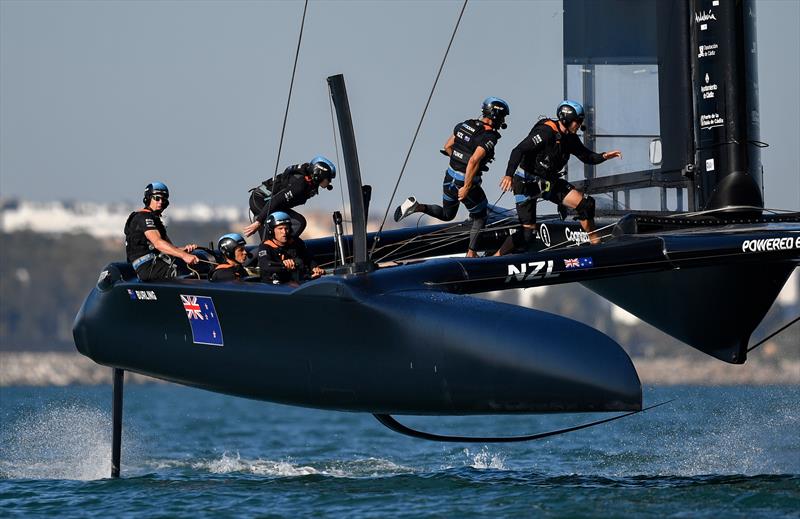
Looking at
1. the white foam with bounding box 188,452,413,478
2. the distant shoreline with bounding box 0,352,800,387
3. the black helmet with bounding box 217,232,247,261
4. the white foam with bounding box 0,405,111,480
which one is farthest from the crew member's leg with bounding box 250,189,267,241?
the distant shoreline with bounding box 0,352,800,387

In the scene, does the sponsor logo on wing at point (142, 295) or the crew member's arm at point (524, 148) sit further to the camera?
the sponsor logo on wing at point (142, 295)

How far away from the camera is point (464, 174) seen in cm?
1124

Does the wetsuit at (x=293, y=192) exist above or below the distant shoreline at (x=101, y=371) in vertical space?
above

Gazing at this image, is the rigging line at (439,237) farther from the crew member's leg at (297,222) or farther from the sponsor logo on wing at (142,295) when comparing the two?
the sponsor logo on wing at (142,295)

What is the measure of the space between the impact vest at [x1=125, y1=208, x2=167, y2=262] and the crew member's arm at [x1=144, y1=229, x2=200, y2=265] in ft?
0.19

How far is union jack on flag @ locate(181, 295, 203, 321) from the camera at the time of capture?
34.4ft

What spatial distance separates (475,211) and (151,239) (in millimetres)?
2360

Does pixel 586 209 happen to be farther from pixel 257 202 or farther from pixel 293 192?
pixel 257 202

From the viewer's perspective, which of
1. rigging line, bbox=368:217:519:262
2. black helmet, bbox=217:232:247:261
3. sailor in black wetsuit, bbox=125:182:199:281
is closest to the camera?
sailor in black wetsuit, bbox=125:182:199:281

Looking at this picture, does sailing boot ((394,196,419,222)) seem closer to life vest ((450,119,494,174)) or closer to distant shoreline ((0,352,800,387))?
life vest ((450,119,494,174))

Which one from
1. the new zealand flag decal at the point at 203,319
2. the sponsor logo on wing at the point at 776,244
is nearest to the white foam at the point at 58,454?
the new zealand flag decal at the point at 203,319

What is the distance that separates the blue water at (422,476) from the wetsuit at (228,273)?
144cm

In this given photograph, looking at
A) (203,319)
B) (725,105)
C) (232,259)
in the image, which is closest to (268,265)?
(203,319)

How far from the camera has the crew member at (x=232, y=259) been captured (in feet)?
36.0
